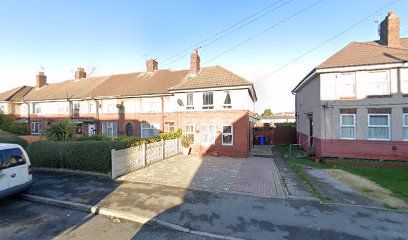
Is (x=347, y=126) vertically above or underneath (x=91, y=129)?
above

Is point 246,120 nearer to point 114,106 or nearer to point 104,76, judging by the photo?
point 114,106

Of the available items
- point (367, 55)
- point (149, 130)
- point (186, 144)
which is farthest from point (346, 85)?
point (149, 130)

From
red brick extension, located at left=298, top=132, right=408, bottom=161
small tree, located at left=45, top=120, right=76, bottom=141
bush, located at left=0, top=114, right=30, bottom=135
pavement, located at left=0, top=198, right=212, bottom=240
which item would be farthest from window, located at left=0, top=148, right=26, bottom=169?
bush, located at left=0, top=114, right=30, bottom=135

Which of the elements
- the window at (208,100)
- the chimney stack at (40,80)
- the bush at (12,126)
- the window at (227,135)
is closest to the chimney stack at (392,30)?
the window at (227,135)

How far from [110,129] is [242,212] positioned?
20308mm

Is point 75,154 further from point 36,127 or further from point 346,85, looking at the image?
point 36,127

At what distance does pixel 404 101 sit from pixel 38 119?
123 feet

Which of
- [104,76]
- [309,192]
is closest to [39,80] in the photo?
[104,76]

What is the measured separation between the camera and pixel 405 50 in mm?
14172

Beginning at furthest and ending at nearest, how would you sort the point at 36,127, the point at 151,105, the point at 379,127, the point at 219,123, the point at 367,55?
the point at 36,127 < the point at 151,105 < the point at 219,123 < the point at 367,55 < the point at 379,127

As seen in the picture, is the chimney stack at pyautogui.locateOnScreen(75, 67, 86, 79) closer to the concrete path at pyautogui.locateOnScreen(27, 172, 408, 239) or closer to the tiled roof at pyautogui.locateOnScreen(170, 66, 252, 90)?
the tiled roof at pyautogui.locateOnScreen(170, 66, 252, 90)

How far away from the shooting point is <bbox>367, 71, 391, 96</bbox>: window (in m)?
13.5

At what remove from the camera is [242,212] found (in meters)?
6.45

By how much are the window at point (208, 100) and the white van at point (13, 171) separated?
40.1 feet
